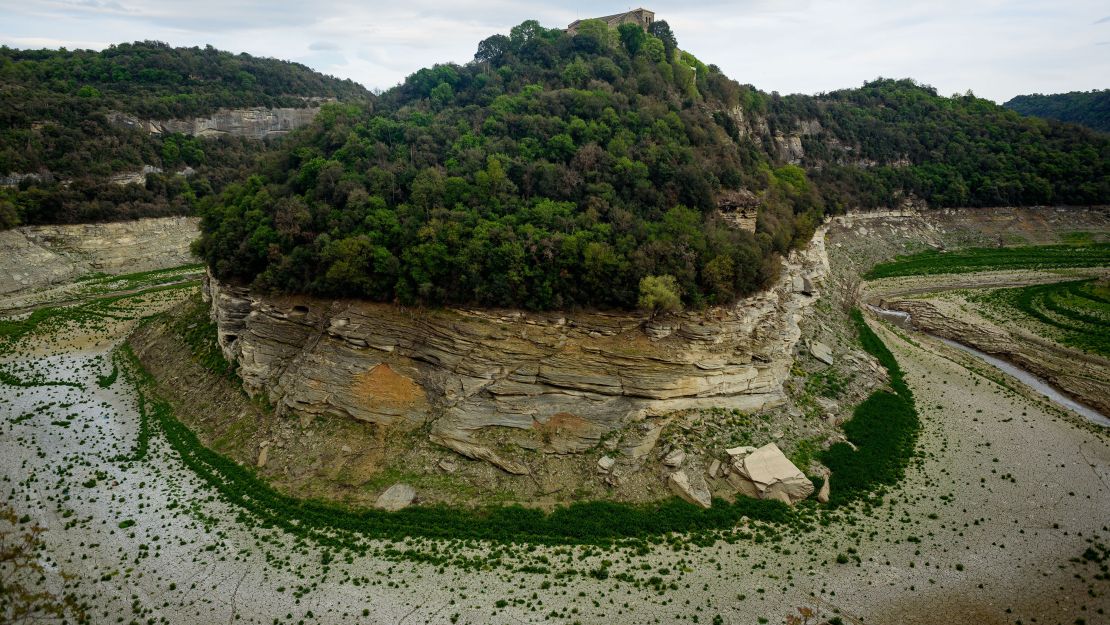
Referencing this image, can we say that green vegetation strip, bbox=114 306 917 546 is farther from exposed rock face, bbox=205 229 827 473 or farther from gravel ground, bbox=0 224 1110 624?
exposed rock face, bbox=205 229 827 473

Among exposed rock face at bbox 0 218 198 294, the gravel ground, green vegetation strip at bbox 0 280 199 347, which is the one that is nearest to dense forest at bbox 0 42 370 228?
exposed rock face at bbox 0 218 198 294

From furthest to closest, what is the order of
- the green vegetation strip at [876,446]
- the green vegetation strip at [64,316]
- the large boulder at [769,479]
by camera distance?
1. the green vegetation strip at [64,316]
2. the green vegetation strip at [876,446]
3. the large boulder at [769,479]

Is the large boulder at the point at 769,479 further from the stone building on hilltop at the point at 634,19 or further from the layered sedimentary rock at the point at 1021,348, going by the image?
the stone building on hilltop at the point at 634,19

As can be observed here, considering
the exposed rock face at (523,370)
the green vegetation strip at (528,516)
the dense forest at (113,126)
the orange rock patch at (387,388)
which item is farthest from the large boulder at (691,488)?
the dense forest at (113,126)

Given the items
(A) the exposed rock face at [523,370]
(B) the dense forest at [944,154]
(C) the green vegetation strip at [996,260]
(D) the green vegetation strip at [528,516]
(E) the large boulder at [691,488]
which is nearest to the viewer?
(D) the green vegetation strip at [528,516]

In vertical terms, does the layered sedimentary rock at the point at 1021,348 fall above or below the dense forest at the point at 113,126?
below

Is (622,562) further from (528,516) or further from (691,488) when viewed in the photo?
(691,488)
